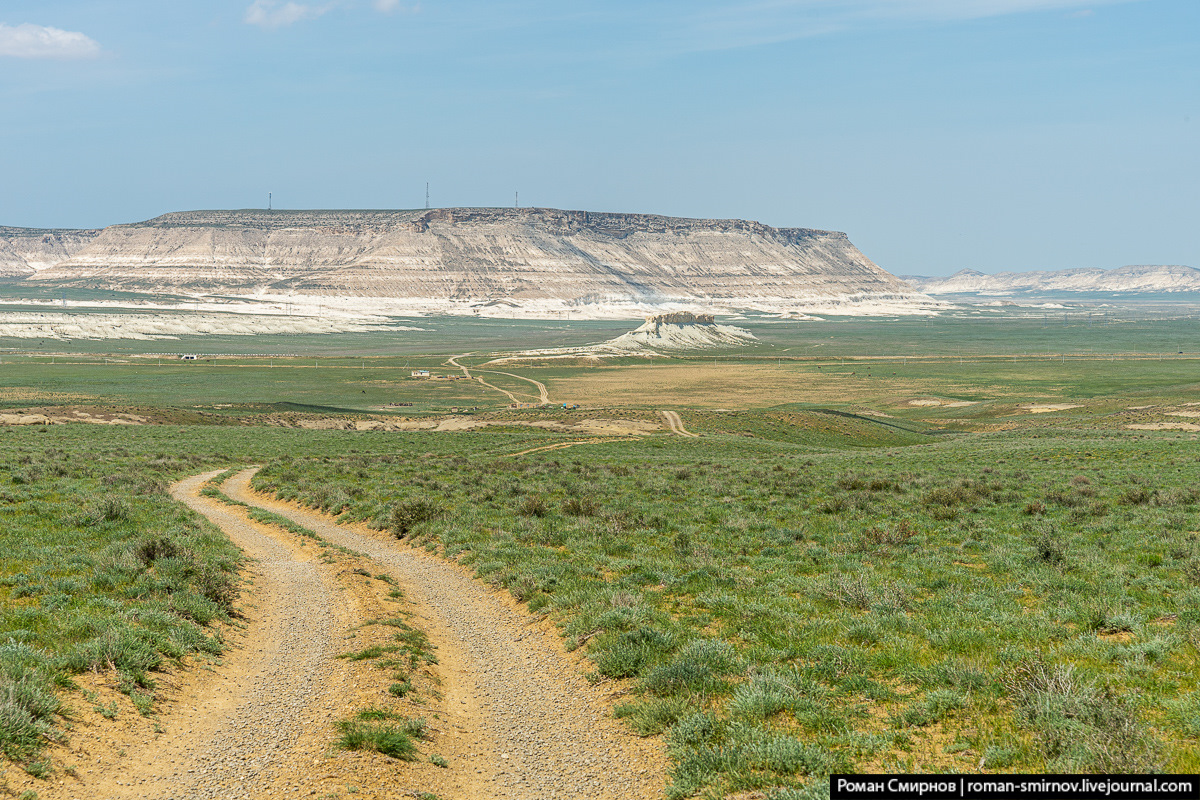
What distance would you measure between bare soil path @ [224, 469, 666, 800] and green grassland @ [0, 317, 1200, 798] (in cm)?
34

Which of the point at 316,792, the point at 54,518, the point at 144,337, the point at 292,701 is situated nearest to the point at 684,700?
the point at 316,792

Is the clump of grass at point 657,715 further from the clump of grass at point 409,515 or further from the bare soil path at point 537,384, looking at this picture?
the bare soil path at point 537,384

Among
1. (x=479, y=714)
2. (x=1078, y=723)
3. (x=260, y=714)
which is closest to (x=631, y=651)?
(x=479, y=714)

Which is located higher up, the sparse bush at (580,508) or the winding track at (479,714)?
the winding track at (479,714)

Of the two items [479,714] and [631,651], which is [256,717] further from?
[631,651]

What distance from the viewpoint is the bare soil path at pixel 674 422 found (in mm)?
56919

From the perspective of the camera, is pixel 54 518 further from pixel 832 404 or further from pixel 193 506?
pixel 832 404

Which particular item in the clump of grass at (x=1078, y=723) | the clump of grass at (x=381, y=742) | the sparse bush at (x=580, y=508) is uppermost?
the clump of grass at (x=1078, y=723)

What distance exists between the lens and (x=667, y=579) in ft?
44.0

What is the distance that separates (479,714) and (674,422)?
53420mm

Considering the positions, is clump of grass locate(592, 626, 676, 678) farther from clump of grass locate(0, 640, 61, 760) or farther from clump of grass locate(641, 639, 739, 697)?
clump of grass locate(0, 640, 61, 760)

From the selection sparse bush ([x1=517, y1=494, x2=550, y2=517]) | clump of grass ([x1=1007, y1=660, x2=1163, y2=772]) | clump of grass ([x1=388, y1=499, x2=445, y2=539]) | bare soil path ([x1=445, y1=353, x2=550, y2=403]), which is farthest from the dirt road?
bare soil path ([x1=445, y1=353, x2=550, y2=403])

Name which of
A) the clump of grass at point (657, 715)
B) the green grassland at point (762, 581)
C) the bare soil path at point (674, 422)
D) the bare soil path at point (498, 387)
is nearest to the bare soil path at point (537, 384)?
the bare soil path at point (498, 387)

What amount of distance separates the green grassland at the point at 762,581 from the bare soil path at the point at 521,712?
1.11 feet
